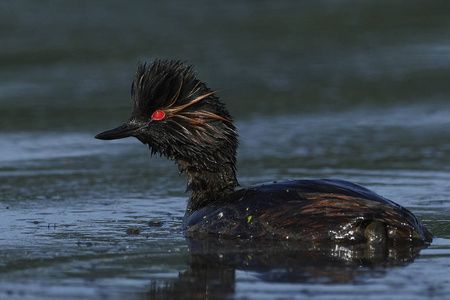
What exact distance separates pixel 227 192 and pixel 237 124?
86.6 inches

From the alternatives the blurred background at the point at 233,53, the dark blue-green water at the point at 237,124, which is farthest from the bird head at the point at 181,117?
the blurred background at the point at 233,53

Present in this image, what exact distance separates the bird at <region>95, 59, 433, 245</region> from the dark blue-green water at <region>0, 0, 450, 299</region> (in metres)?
0.25

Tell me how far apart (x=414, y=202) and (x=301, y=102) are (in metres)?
5.06

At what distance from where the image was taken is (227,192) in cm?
823

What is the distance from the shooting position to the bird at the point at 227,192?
6.85m

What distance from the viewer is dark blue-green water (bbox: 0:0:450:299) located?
19.9 ft

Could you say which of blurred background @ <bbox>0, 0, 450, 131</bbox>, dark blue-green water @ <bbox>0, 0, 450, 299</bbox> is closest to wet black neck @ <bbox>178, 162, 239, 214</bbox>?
dark blue-green water @ <bbox>0, 0, 450, 299</bbox>

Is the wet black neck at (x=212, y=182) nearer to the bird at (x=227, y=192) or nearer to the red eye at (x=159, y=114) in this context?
the bird at (x=227, y=192)

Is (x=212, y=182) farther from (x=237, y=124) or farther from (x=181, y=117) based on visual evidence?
(x=237, y=124)

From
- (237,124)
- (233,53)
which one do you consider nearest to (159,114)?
(237,124)

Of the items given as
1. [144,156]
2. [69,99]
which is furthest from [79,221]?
[69,99]

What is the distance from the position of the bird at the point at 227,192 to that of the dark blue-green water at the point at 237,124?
0.25 meters

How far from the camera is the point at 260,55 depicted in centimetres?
1565

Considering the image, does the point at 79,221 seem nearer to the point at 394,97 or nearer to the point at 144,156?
the point at 144,156
